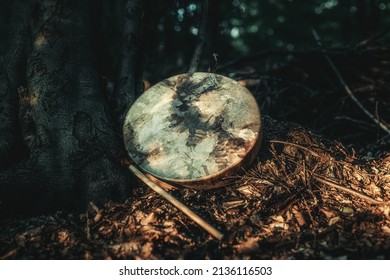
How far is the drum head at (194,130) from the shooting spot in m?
2.05

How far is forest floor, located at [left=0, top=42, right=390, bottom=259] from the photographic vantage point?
1.69m

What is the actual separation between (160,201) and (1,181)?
1.14m

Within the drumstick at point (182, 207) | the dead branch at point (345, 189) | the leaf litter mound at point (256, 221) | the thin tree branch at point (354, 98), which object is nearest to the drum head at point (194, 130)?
the drumstick at point (182, 207)

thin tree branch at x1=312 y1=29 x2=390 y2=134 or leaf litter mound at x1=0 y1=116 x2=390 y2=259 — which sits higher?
thin tree branch at x1=312 y1=29 x2=390 y2=134

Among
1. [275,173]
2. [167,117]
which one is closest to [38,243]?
[167,117]

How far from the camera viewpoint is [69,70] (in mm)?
2281

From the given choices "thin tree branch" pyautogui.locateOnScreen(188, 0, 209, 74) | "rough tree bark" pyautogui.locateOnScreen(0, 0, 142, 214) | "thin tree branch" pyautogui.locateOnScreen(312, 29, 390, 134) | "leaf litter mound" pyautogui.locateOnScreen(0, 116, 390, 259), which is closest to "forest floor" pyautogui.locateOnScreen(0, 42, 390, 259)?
"leaf litter mound" pyautogui.locateOnScreen(0, 116, 390, 259)

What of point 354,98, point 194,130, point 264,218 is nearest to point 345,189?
point 264,218

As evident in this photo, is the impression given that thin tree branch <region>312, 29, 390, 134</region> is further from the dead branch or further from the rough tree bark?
the rough tree bark

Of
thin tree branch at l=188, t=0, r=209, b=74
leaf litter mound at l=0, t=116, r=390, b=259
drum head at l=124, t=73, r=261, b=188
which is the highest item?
thin tree branch at l=188, t=0, r=209, b=74

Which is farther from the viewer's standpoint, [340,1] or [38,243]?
[340,1]

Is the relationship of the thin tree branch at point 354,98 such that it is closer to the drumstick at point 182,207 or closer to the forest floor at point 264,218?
the forest floor at point 264,218

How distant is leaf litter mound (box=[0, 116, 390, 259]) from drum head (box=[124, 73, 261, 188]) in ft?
0.62
